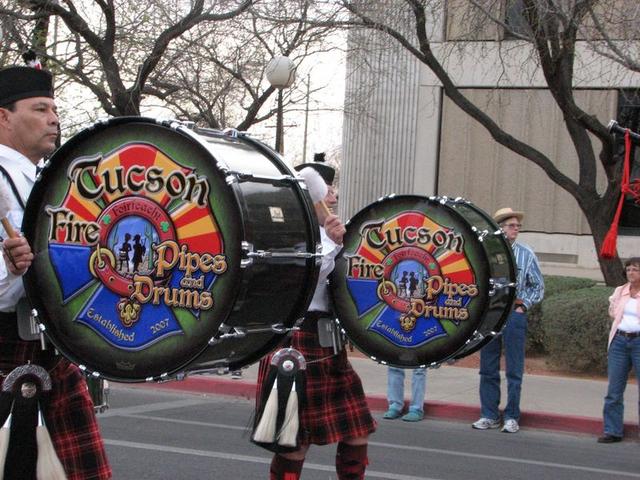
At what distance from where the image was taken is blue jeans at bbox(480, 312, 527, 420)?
29.8 feet

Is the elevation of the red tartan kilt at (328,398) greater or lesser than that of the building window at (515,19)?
lesser

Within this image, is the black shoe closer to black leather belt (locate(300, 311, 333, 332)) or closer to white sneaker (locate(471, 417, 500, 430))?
white sneaker (locate(471, 417, 500, 430))

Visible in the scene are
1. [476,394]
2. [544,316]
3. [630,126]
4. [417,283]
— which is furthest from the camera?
[630,126]

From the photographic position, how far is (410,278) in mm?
5578

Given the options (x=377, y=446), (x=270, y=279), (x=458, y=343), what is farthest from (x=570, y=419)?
(x=270, y=279)

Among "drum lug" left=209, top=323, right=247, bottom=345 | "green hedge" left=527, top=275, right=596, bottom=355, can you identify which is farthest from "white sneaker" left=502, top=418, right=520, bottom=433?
"drum lug" left=209, top=323, right=247, bottom=345

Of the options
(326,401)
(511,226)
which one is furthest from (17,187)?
(511,226)

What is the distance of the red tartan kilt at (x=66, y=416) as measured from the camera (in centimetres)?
350

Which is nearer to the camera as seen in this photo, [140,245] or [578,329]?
[140,245]

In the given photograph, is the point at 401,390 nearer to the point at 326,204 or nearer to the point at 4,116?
the point at 326,204

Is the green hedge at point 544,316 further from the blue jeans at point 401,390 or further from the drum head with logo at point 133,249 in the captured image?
the drum head with logo at point 133,249

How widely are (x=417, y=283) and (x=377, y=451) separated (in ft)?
8.84

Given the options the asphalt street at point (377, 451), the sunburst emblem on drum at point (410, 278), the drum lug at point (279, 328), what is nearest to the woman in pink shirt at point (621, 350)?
the asphalt street at point (377, 451)

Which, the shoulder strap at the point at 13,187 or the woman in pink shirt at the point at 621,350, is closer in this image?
the shoulder strap at the point at 13,187
